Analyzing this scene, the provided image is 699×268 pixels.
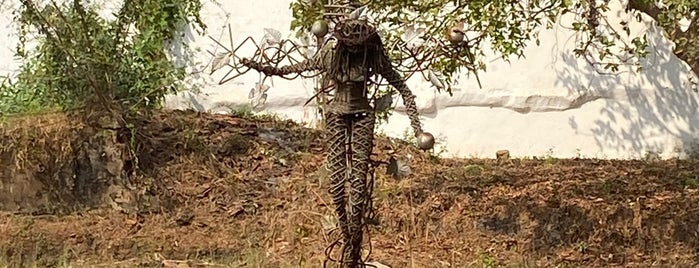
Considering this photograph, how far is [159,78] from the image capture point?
6297 mm

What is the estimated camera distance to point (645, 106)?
7.27 metres

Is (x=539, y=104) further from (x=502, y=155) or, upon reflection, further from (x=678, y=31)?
(x=678, y=31)

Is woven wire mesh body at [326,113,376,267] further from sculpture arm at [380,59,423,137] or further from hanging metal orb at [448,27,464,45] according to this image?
hanging metal orb at [448,27,464,45]

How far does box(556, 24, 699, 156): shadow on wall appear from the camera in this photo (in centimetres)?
721

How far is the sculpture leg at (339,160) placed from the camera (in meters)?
3.43

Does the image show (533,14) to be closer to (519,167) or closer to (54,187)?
(519,167)

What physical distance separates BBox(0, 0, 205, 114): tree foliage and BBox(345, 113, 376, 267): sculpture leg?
2.77 metres

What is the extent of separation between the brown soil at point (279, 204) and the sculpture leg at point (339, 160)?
1.41 metres

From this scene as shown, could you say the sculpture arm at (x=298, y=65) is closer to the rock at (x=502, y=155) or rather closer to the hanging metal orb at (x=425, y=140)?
the hanging metal orb at (x=425, y=140)

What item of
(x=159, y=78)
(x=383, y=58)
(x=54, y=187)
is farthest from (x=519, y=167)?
(x=383, y=58)

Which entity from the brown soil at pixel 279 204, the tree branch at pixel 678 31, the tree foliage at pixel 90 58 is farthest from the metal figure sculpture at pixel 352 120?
the tree foliage at pixel 90 58

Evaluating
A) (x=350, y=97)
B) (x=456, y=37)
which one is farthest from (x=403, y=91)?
(x=456, y=37)

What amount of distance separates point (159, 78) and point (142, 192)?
754 mm

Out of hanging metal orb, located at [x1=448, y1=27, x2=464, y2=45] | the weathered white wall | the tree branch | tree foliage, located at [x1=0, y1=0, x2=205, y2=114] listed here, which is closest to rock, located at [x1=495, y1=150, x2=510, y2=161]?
the weathered white wall
